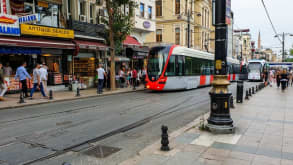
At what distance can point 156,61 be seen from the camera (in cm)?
1581

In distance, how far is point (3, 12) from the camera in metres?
14.5

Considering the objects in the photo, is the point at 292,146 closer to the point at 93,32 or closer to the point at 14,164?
the point at 14,164

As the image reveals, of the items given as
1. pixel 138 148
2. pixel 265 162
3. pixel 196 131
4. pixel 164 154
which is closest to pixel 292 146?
pixel 265 162

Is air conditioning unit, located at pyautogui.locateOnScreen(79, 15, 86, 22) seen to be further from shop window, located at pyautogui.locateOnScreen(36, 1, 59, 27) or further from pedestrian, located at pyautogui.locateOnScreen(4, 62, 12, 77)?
pedestrian, located at pyautogui.locateOnScreen(4, 62, 12, 77)

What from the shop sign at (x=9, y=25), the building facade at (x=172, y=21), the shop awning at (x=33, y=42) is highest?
the building facade at (x=172, y=21)

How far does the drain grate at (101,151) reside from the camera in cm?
469

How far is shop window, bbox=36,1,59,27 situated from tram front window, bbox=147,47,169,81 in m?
7.98

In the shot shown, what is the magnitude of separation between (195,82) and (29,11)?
44.0ft

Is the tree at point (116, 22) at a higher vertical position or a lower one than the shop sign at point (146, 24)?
lower

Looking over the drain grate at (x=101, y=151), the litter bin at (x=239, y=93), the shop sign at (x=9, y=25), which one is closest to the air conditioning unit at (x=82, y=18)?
the shop sign at (x=9, y=25)

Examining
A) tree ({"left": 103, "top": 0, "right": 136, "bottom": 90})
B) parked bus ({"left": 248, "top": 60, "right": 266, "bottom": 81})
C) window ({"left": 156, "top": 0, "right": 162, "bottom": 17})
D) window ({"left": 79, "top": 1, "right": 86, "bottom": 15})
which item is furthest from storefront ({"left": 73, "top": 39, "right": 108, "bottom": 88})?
window ({"left": 156, "top": 0, "right": 162, "bottom": 17})

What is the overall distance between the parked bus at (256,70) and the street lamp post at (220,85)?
2891 centimetres

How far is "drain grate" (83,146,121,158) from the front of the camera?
185 inches

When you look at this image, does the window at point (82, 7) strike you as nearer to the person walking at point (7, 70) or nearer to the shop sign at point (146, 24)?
the person walking at point (7, 70)
